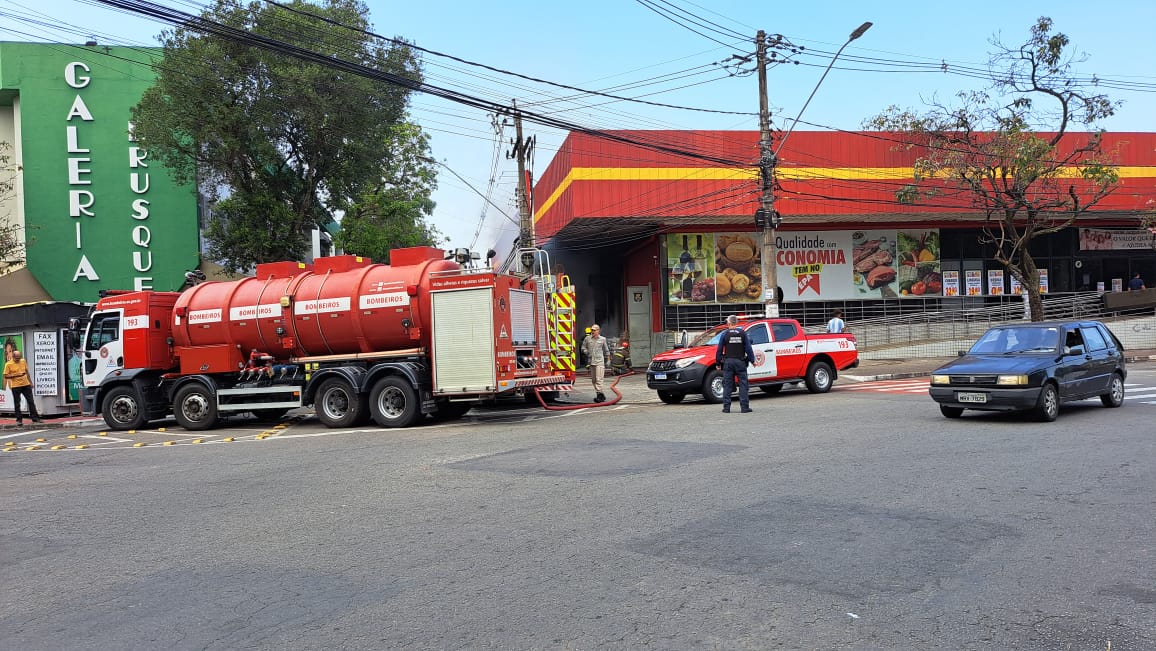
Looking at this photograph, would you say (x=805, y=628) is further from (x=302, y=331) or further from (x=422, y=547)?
(x=302, y=331)

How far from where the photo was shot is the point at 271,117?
24.7 m

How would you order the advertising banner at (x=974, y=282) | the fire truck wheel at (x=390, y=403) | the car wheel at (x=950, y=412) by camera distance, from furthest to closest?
the advertising banner at (x=974, y=282) < the fire truck wheel at (x=390, y=403) < the car wheel at (x=950, y=412)

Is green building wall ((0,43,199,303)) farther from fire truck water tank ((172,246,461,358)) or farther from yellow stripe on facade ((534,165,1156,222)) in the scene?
fire truck water tank ((172,246,461,358))

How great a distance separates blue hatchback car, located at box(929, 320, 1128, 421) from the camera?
37.6ft

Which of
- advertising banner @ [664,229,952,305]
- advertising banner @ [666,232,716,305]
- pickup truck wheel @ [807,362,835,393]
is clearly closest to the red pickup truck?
pickup truck wheel @ [807,362,835,393]

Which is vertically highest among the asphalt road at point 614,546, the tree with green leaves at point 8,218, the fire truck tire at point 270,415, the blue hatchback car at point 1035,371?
the tree with green leaves at point 8,218

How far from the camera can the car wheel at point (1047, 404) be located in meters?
11.5

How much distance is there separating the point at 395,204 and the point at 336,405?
71.4ft

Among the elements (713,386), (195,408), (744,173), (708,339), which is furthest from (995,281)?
(195,408)

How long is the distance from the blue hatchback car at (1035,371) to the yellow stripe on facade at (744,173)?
580 inches

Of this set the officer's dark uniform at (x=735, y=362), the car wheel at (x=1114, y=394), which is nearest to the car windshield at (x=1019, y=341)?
the car wheel at (x=1114, y=394)

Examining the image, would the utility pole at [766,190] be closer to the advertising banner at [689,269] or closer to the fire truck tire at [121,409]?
the advertising banner at [689,269]

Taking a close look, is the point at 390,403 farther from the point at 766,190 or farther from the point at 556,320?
the point at 766,190

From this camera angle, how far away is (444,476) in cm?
895
